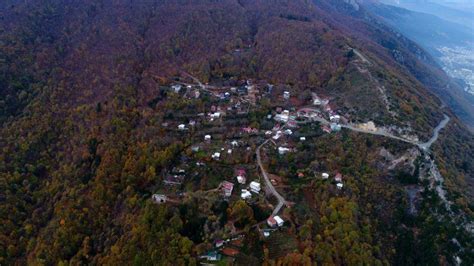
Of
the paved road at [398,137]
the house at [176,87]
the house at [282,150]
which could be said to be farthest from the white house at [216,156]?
the house at [176,87]

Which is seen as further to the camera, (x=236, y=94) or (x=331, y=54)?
(x=331, y=54)

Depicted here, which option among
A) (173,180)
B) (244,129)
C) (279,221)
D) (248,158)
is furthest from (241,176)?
(244,129)

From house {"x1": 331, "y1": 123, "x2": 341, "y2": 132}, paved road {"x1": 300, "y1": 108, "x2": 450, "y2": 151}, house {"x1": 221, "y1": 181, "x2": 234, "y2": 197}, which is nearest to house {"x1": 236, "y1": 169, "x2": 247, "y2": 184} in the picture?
house {"x1": 221, "y1": 181, "x2": 234, "y2": 197}

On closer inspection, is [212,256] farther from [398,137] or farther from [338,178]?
[398,137]

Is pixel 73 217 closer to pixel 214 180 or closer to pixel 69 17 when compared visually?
pixel 214 180

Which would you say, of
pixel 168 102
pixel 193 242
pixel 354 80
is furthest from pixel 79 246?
pixel 354 80

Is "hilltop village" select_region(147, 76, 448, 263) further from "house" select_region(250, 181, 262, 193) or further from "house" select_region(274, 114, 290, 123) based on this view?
"house" select_region(274, 114, 290, 123)

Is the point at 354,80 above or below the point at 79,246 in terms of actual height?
above
